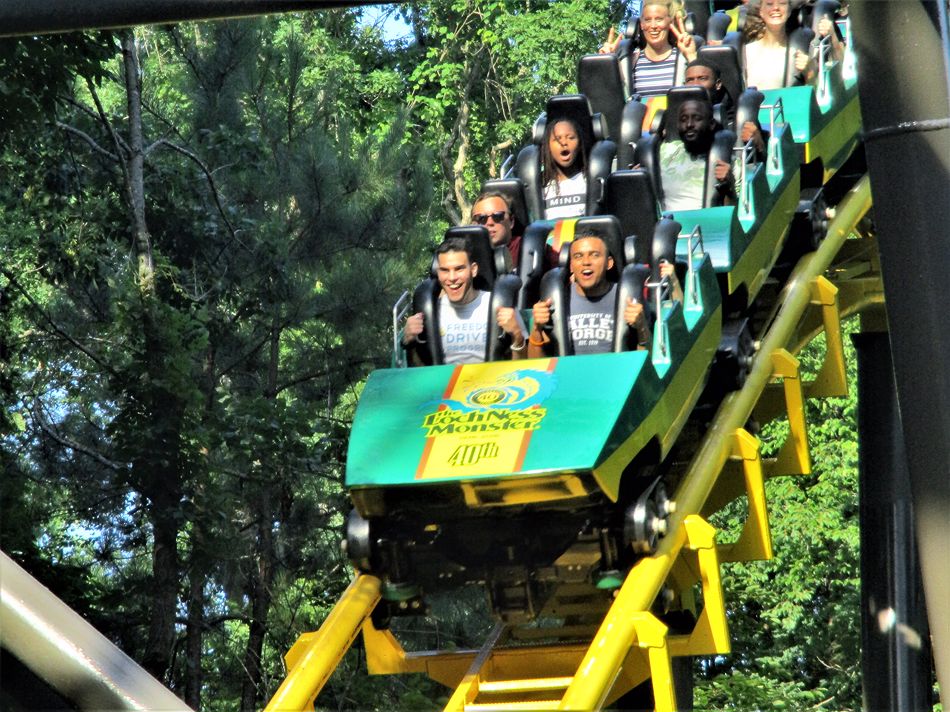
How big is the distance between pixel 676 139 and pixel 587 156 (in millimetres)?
511

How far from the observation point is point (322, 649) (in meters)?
5.99

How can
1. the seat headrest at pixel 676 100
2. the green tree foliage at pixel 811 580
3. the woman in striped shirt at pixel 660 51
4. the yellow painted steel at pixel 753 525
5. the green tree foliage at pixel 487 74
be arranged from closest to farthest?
the yellow painted steel at pixel 753 525
the seat headrest at pixel 676 100
the woman in striped shirt at pixel 660 51
the green tree foliage at pixel 811 580
the green tree foliage at pixel 487 74

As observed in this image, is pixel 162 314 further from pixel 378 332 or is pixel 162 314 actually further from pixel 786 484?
pixel 786 484

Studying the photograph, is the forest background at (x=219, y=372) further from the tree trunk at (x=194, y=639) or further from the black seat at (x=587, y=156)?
the black seat at (x=587, y=156)

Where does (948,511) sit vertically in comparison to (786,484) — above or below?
above

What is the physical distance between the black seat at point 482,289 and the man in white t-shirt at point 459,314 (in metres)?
0.03

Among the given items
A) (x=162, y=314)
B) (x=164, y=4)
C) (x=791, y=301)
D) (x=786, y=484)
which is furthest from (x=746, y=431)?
(x=786, y=484)

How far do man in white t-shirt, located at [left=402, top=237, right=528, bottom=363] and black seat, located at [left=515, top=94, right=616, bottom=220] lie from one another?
1.41m

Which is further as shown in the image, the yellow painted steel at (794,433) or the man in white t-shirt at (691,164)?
the man in white t-shirt at (691,164)

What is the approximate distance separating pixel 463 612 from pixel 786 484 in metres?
4.80

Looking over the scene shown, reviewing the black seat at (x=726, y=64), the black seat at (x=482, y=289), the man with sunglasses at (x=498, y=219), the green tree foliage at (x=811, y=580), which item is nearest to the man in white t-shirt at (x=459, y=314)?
the black seat at (x=482, y=289)

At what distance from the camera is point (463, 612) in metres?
13.4

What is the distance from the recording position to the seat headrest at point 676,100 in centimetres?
791

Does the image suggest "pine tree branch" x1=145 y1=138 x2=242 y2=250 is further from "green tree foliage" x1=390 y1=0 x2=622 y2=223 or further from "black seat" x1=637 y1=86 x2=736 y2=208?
"green tree foliage" x1=390 y1=0 x2=622 y2=223
